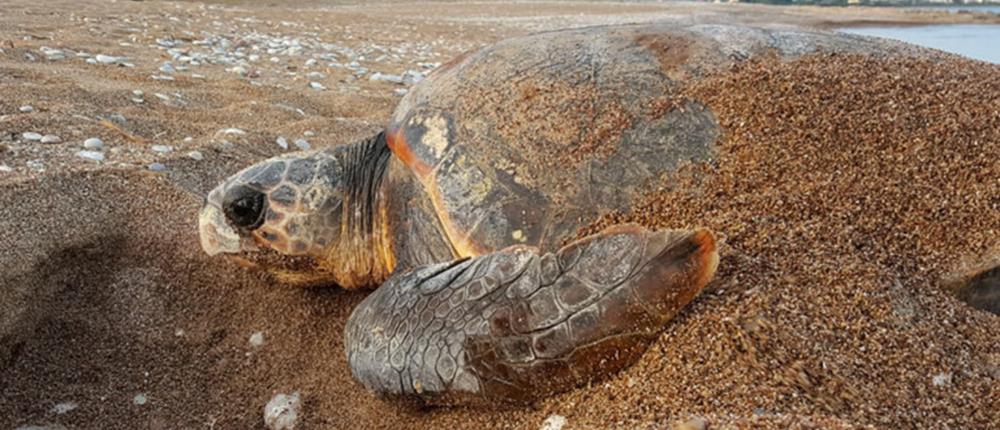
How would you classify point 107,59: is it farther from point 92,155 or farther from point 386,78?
point 92,155

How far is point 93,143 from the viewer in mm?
2715

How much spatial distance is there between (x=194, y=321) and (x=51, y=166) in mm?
941

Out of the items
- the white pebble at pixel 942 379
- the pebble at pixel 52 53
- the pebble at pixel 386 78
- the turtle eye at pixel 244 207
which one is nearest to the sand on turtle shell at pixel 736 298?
the white pebble at pixel 942 379

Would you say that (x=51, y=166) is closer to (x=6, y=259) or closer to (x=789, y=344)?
(x=6, y=259)

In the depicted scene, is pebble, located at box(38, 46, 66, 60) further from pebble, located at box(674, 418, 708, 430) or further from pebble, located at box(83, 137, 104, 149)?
pebble, located at box(674, 418, 708, 430)

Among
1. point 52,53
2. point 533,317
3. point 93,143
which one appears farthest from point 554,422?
point 52,53

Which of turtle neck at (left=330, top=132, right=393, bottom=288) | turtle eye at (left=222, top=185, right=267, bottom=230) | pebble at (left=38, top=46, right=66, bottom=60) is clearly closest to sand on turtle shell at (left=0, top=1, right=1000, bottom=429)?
turtle neck at (left=330, top=132, right=393, bottom=288)

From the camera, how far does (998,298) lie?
57.4 inches

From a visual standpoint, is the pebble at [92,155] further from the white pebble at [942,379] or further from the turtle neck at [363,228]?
the white pebble at [942,379]

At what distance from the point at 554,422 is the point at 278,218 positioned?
3.54 ft

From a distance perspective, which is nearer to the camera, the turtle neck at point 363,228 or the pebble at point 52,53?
the turtle neck at point 363,228

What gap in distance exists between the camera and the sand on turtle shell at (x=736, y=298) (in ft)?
3.81

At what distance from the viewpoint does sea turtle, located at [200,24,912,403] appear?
128 centimetres

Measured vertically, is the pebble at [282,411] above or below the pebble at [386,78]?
below
